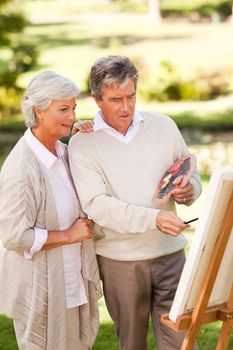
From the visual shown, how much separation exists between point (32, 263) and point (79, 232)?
9.6 inches

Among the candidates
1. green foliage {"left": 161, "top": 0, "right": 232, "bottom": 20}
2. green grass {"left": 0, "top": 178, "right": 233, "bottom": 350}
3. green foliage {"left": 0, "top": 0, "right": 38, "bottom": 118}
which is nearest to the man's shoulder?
green grass {"left": 0, "top": 178, "right": 233, "bottom": 350}

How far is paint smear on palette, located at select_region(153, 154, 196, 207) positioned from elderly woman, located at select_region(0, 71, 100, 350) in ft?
1.03

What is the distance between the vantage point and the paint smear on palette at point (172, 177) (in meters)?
3.46

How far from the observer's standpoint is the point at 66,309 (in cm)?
358

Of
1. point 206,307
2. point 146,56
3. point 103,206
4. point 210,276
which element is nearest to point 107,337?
point 103,206

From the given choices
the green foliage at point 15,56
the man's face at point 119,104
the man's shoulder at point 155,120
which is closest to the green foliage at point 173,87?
the green foliage at point 15,56

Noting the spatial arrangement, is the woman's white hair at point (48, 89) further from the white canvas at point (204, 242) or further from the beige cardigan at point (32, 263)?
the white canvas at point (204, 242)

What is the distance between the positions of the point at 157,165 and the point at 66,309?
71 centimetres

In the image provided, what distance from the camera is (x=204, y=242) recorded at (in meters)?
2.96

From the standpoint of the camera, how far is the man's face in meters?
3.42

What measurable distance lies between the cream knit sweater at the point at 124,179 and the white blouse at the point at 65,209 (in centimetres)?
5

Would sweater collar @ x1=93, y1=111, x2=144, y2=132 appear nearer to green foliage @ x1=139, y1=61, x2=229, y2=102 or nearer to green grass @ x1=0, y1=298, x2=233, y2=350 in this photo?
green grass @ x1=0, y1=298, x2=233, y2=350

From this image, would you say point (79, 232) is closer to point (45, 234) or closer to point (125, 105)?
point (45, 234)

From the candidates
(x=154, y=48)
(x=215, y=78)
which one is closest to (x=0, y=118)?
(x=215, y=78)
